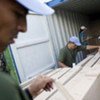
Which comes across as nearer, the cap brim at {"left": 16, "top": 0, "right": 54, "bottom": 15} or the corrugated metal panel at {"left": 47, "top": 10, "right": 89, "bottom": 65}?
the cap brim at {"left": 16, "top": 0, "right": 54, "bottom": 15}

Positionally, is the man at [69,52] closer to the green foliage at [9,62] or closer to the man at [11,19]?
the green foliage at [9,62]

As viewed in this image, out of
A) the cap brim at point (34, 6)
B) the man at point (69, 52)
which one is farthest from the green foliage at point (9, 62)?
the cap brim at point (34, 6)

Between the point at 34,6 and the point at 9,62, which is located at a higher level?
the point at 34,6

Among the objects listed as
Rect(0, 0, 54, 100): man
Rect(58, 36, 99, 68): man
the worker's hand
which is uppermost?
Rect(0, 0, 54, 100): man

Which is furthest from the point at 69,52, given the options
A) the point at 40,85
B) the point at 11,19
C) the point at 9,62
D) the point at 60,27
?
the point at 11,19

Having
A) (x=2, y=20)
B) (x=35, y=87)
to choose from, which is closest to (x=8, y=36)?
(x=2, y=20)

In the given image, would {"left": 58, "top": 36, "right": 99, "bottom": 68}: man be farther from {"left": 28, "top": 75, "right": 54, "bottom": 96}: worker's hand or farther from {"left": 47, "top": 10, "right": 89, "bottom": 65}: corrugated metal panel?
{"left": 28, "top": 75, "right": 54, "bottom": 96}: worker's hand

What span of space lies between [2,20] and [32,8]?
0.10 m

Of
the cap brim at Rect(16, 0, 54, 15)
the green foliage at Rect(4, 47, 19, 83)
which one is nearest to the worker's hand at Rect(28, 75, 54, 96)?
the cap brim at Rect(16, 0, 54, 15)

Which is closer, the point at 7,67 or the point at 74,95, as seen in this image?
the point at 74,95

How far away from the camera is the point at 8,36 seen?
62 cm

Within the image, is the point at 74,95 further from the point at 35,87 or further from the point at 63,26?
the point at 63,26

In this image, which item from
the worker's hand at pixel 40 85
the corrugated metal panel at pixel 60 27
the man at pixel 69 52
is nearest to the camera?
the worker's hand at pixel 40 85

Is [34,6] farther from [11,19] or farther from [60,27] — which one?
[60,27]
